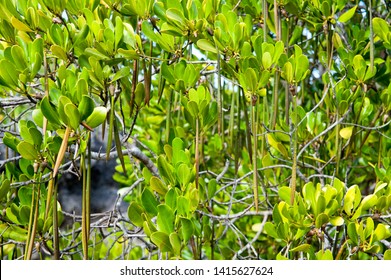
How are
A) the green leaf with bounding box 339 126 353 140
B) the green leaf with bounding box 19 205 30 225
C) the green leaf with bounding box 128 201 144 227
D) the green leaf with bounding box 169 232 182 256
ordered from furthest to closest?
the green leaf with bounding box 339 126 353 140 → the green leaf with bounding box 19 205 30 225 → the green leaf with bounding box 128 201 144 227 → the green leaf with bounding box 169 232 182 256

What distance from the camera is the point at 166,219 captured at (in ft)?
3.63

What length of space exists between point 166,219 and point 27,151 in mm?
333

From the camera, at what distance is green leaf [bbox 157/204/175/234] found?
1.10m

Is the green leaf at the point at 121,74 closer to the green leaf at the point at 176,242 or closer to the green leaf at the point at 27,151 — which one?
the green leaf at the point at 27,151

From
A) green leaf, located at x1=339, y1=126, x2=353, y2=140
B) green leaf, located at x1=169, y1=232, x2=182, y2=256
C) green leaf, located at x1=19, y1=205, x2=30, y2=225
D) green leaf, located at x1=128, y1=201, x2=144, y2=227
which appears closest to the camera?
green leaf, located at x1=169, y1=232, x2=182, y2=256

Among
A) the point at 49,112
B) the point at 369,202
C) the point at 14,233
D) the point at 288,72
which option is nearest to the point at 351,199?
the point at 369,202

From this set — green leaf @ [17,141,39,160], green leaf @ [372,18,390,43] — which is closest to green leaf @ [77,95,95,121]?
green leaf @ [17,141,39,160]

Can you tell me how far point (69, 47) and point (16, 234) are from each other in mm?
476

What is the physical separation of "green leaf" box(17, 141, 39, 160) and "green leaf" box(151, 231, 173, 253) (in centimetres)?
33

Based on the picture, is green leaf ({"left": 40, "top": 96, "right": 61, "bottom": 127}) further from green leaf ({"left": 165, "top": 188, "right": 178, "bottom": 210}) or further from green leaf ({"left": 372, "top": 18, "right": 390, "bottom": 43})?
green leaf ({"left": 372, "top": 18, "right": 390, "bottom": 43})

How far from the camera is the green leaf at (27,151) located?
3.82ft

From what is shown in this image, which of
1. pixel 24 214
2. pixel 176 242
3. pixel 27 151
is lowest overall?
pixel 176 242

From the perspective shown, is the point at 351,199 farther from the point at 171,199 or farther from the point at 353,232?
the point at 171,199

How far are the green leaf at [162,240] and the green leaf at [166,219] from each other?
19 mm
